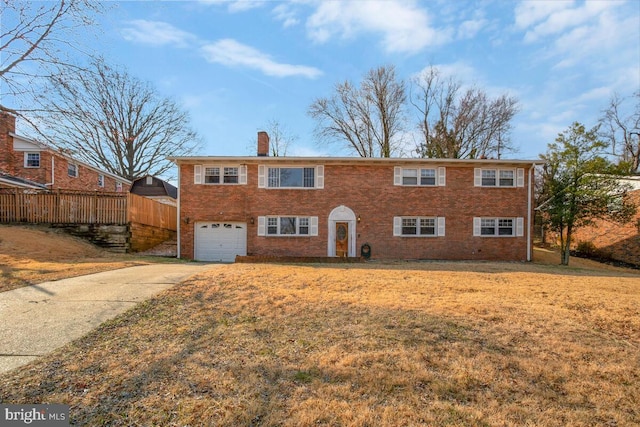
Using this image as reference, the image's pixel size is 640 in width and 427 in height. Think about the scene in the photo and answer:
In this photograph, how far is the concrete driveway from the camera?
16.0 feet

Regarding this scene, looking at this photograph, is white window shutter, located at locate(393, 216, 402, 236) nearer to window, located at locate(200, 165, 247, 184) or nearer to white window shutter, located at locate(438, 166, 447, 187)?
white window shutter, located at locate(438, 166, 447, 187)

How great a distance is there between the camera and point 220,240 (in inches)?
698

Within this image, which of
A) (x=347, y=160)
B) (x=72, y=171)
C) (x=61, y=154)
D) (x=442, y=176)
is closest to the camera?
(x=61, y=154)

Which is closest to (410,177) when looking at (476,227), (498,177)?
(476,227)

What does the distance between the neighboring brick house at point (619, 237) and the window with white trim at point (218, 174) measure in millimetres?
17799

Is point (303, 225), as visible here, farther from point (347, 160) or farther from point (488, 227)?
point (488, 227)

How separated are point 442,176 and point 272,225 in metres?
8.62

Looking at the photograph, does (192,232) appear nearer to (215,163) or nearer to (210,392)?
(215,163)

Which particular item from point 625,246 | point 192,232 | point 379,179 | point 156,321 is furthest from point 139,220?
point 625,246

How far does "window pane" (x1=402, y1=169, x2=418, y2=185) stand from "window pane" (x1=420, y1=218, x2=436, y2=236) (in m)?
1.90

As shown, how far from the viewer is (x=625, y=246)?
802 inches

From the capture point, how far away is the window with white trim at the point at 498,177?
58.9ft

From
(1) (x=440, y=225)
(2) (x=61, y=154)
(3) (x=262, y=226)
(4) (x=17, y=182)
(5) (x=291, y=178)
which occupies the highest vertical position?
(5) (x=291, y=178)

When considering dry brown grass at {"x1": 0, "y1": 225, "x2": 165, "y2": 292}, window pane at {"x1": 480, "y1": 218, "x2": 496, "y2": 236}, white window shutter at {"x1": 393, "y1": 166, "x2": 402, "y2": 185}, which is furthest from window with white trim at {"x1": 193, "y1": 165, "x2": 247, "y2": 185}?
window pane at {"x1": 480, "y1": 218, "x2": 496, "y2": 236}
